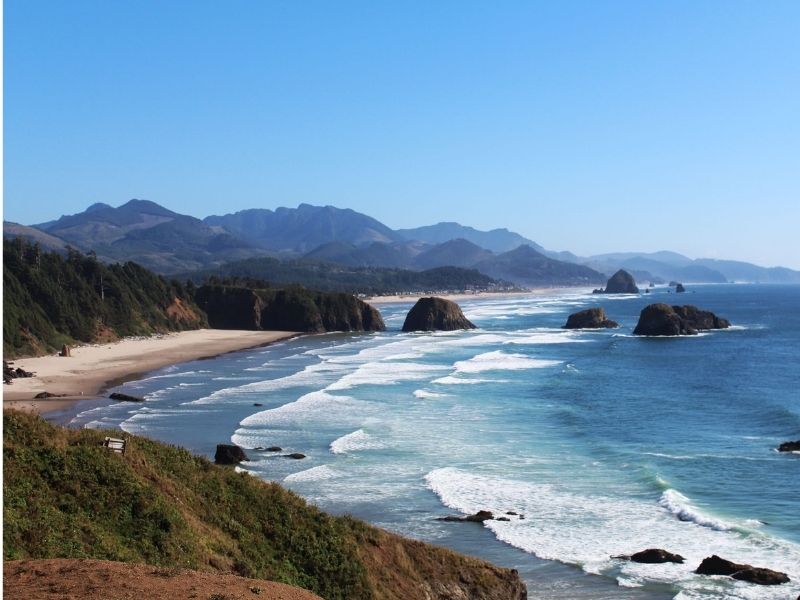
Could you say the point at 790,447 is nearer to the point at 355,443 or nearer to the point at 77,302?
the point at 355,443


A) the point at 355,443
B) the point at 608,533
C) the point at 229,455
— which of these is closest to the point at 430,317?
the point at 355,443

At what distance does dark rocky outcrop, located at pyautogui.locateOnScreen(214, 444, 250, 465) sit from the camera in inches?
1267

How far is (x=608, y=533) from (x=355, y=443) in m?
14.6

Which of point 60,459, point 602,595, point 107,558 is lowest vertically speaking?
point 602,595

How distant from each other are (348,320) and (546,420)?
245 feet

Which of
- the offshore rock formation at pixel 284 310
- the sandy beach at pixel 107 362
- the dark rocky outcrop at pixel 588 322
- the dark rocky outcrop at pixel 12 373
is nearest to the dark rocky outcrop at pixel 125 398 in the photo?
the sandy beach at pixel 107 362

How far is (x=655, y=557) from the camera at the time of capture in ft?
72.5

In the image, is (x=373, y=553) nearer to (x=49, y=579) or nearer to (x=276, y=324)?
(x=49, y=579)

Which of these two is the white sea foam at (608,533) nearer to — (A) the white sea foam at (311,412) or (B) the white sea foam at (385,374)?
(A) the white sea foam at (311,412)

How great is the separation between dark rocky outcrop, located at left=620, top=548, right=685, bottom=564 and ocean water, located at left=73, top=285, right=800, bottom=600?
0.43 metres

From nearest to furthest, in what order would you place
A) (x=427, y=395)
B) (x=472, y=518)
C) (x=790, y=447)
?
1. (x=472, y=518)
2. (x=790, y=447)
3. (x=427, y=395)

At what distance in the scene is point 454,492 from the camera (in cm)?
2888

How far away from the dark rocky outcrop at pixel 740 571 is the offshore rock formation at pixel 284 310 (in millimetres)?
93686

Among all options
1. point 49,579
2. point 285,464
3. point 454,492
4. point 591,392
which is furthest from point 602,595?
point 591,392
